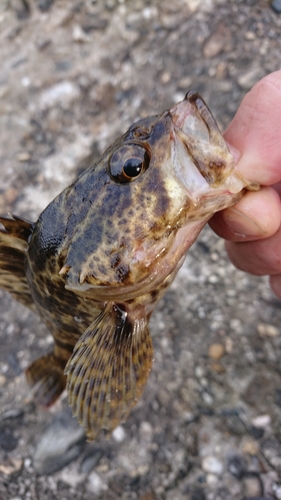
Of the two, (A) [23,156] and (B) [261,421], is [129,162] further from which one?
(A) [23,156]

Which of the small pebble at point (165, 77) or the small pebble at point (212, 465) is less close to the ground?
the small pebble at point (165, 77)

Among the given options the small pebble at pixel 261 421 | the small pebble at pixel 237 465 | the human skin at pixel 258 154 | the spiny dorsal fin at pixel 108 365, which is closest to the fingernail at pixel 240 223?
the human skin at pixel 258 154

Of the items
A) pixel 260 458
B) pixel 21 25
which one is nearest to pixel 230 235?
pixel 260 458

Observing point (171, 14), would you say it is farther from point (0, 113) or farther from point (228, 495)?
point (228, 495)

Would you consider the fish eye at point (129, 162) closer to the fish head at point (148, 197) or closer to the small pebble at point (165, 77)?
the fish head at point (148, 197)

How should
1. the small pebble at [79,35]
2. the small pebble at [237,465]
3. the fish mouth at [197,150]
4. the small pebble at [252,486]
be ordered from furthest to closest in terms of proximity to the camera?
the small pebble at [79,35], the small pebble at [237,465], the small pebble at [252,486], the fish mouth at [197,150]

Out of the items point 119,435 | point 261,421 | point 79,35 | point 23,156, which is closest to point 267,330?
point 261,421
